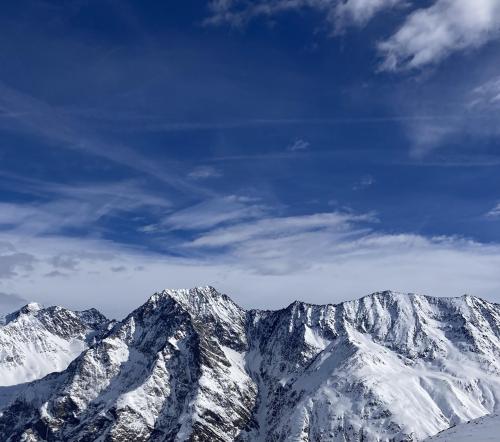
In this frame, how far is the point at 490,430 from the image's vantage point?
114m

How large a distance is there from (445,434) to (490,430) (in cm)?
894

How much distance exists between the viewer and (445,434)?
11912cm

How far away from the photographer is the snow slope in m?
108

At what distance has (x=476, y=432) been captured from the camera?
4481 inches

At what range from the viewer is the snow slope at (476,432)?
355 feet
